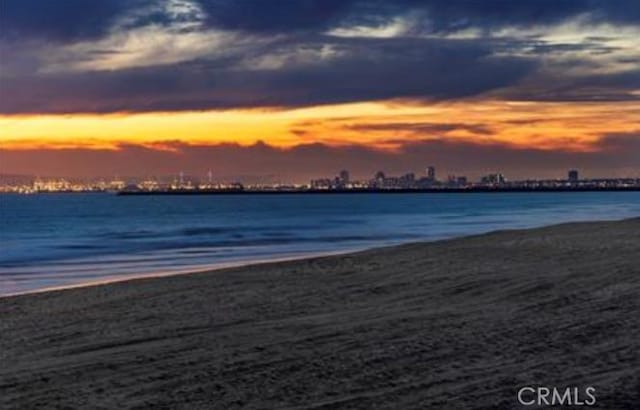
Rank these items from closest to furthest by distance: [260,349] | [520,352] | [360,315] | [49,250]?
[520,352] < [260,349] < [360,315] < [49,250]

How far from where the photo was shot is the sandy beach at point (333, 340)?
7297mm

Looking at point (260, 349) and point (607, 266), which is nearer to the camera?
point (260, 349)

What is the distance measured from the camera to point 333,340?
9688 mm

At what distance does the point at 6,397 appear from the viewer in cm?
752

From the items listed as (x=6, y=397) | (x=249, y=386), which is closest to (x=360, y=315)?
(x=249, y=386)

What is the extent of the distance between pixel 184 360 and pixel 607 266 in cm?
1061

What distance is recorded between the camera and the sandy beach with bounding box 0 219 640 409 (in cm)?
730

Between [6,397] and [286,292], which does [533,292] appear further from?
[6,397]

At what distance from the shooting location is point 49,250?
4059cm

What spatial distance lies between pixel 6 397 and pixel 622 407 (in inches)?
205

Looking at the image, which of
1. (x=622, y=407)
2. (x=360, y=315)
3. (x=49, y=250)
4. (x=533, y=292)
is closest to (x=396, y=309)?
(x=360, y=315)

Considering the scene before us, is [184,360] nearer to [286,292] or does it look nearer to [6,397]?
[6,397]

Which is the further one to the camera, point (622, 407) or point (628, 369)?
point (628, 369)


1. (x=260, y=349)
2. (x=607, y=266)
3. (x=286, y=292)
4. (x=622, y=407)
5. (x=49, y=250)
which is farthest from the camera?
(x=49, y=250)
